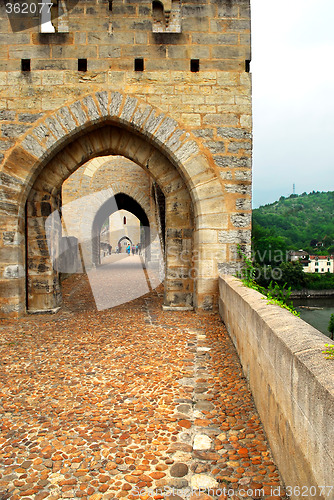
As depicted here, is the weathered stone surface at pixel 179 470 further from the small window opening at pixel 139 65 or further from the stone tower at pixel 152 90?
the small window opening at pixel 139 65

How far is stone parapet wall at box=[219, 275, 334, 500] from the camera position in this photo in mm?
1148

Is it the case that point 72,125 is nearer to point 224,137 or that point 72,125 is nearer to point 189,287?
point 224,137

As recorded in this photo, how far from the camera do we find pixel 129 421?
2289 millimetres

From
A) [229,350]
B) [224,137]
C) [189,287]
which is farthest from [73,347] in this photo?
[224,137]

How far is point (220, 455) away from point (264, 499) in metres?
0.38

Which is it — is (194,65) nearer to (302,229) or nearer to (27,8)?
(27,8)

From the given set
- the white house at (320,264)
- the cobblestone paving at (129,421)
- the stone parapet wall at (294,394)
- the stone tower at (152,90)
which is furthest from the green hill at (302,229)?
the stone parapet wall at (294,394)

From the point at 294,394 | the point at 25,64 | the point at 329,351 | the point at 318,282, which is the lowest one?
the point at 318,282

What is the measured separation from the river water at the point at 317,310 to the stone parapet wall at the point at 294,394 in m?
31.9

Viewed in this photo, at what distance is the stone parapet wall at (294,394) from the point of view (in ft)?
3.77

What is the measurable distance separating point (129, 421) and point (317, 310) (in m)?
40.7

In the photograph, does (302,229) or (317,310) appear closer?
(317,310)

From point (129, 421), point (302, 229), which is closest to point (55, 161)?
point (129, 421)

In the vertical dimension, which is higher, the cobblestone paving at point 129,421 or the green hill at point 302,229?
the green hill at point 302,229
